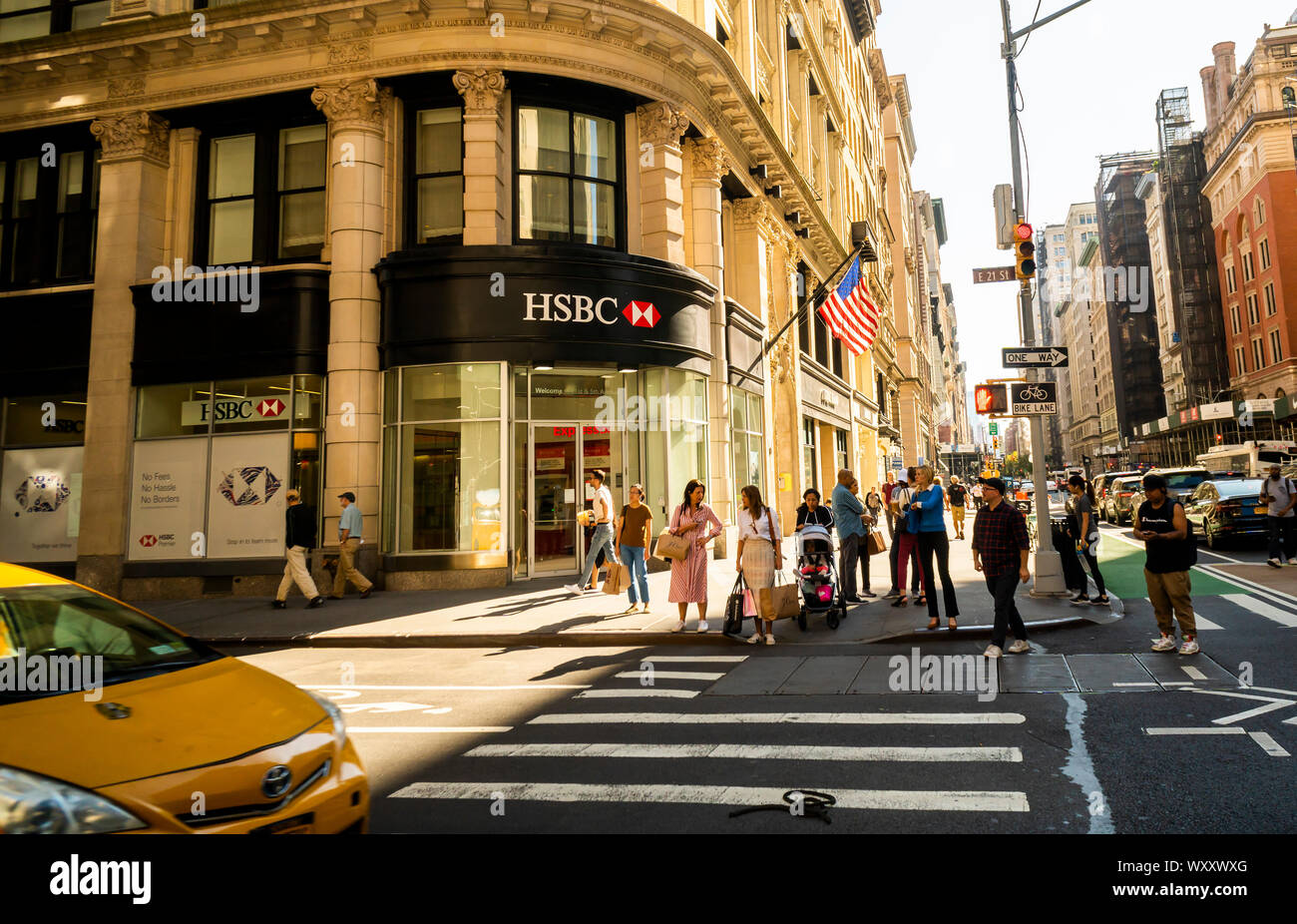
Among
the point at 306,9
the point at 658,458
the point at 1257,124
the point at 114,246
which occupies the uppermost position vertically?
the point at 1257,124

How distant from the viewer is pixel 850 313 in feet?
74.8

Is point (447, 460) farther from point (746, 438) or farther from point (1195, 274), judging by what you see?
point (1195, 274)

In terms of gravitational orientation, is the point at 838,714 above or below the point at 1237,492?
below

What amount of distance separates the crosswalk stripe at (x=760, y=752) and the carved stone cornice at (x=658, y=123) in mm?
14911

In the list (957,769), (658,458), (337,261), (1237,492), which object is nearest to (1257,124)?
(1237,492)

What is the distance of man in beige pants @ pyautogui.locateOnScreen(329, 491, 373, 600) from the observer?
14375 millimetres

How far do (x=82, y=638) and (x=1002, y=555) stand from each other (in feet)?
26.9

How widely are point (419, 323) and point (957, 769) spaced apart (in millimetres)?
13183

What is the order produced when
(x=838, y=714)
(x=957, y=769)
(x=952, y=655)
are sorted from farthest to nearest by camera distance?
(x=952, y=655) < (x=838, y=714) < (x=957, y=769)

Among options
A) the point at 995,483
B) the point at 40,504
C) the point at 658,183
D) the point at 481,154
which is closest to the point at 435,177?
the point at 481,154

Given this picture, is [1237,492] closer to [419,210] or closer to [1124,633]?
[1124,633]

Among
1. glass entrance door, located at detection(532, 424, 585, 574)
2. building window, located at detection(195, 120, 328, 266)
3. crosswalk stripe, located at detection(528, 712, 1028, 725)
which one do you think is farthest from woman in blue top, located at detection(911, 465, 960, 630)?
building window, located at detection(195, 120, 328, 266)

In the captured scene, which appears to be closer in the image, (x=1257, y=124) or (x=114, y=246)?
(x=114, y=246)

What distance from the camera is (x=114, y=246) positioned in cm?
1697
